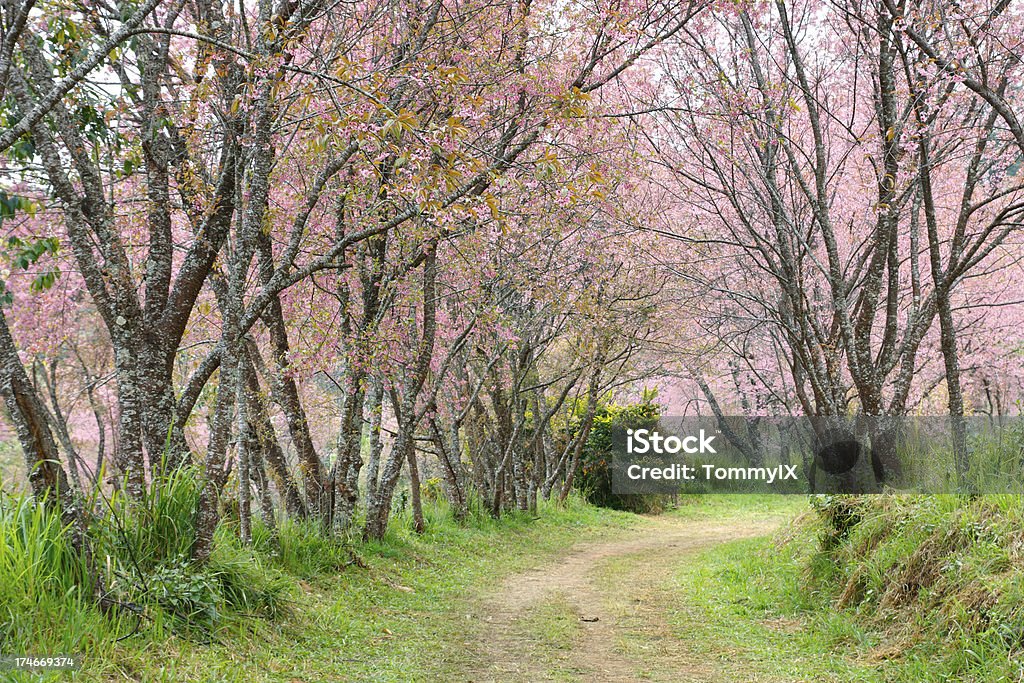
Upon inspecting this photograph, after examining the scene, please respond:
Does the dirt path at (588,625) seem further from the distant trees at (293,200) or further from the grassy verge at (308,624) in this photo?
the distant trees at (293,200)

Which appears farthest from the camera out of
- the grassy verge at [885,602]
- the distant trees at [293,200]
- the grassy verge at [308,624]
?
the distant trees at [293,200]

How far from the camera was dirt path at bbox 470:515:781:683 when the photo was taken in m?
5.56

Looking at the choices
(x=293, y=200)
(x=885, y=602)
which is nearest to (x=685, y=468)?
(x=293, y=200)

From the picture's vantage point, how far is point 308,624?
6074mm

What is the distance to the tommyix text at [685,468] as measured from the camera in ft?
69.6

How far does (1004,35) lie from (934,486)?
4.21m

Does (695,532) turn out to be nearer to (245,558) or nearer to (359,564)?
(359,564)

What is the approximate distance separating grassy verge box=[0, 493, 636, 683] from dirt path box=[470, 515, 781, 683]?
12.4 inches

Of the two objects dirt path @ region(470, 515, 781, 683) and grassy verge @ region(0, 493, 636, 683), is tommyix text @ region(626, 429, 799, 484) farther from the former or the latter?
grassy verge @ region(0, 493, 636, 683)

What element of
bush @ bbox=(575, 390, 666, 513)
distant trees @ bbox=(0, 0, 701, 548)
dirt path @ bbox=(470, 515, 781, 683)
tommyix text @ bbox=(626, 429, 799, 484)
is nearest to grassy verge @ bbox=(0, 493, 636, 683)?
dirt path @ bbox=(470, 515, 781, 683)

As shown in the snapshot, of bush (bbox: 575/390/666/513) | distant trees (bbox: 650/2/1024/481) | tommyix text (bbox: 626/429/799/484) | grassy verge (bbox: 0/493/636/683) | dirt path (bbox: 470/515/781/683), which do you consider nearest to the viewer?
grassy verge (bbox: 0/493/636/683)

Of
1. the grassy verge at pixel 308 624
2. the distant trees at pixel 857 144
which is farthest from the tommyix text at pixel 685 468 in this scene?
the grassy verge at pixel 308 624

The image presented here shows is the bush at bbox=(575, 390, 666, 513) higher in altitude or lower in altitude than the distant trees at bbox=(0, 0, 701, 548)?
lower

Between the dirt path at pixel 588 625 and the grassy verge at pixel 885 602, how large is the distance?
33cm
